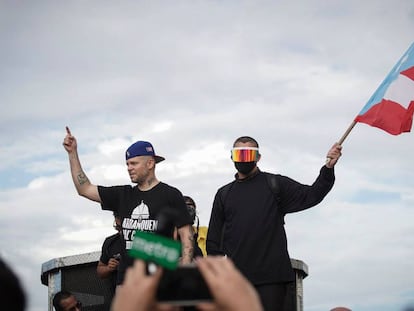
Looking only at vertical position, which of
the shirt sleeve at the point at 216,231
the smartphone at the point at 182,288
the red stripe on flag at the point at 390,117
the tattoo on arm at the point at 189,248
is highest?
the red stripe on flag at the point at 390,117

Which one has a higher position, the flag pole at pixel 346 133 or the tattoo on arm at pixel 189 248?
the flag pole at pixel 346 133

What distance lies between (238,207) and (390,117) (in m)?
2.41

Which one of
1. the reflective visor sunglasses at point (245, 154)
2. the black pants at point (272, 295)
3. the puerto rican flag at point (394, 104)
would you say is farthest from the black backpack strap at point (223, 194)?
the puerto rican flag at point (394, 104)

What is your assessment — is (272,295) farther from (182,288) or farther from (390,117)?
(182,288)

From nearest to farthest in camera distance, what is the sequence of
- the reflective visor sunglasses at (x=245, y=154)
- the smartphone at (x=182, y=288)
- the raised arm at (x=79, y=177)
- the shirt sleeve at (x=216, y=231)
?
the smartphone at (x=182, y=288), the raised arm at (x=79, y=177), the reflective visor sunglasses at (x=245, y=154), the shirt sleeve at (x=216, y=231)

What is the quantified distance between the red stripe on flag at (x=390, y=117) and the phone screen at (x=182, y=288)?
7308mm

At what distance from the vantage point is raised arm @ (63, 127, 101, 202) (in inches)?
310

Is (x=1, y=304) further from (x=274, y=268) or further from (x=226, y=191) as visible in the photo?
(x=226, y=191)

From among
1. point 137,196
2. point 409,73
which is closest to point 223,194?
point 137,196

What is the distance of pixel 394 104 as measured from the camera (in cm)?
934

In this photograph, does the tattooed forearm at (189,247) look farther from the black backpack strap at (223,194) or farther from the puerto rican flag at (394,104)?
the puerto rican flag at (394,104)

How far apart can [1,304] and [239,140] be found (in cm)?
630

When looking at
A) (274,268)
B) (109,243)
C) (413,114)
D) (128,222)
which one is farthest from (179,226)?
(413,114)

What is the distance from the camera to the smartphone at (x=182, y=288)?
2057 mm
